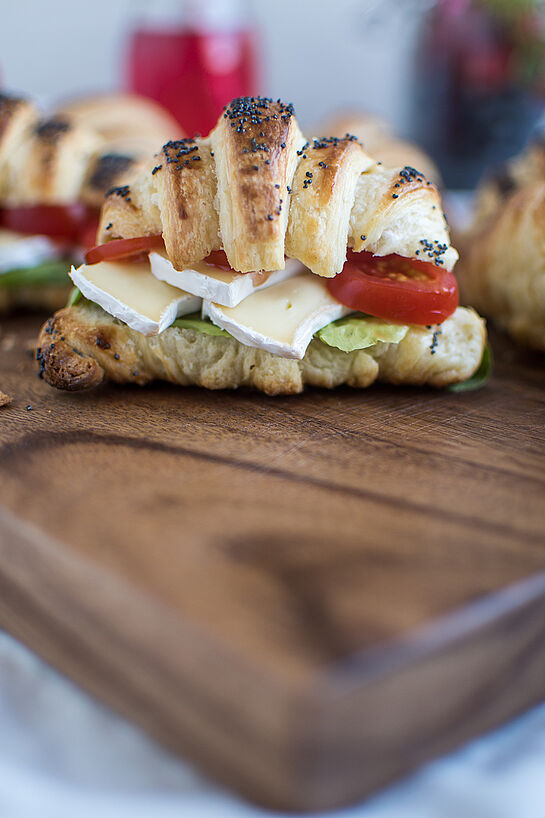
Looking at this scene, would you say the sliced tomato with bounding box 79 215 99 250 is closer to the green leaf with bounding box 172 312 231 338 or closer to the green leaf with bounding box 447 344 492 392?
the green leaf with bounding box 172 312 231 338

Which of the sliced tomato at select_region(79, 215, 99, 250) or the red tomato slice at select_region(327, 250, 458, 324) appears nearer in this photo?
the red tomato slice at select_region(327, 250, 458, 324)

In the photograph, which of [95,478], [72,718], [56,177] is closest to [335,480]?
[95,478]

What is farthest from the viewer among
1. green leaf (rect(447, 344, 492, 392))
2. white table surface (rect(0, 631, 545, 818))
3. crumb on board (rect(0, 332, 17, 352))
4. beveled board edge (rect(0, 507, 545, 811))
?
crumb on board (rect(0, 332, 17, 352))

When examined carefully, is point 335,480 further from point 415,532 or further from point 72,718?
point 72,718

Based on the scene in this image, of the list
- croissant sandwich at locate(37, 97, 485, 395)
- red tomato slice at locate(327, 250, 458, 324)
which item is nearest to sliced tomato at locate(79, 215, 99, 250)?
croissant sandwich at locate(37, 97, 485, 395)

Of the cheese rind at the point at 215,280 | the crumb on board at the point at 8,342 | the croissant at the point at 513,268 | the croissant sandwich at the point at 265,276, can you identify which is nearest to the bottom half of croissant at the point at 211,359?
the croissant sandwich at the point at 265,276

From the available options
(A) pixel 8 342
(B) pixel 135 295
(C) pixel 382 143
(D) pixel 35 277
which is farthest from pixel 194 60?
(B) pixel 135 295
